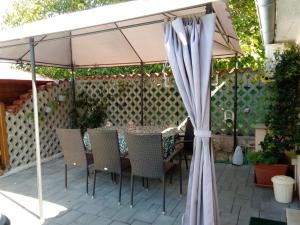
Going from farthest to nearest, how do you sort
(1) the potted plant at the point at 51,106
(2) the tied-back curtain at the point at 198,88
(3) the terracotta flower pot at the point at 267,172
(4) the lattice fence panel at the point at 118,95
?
(4) the lattice fence panel at the point at 118,95
(1) the potted plant at the point at 51,106
(3) the terracotta flower pot at the point at 267,172
(2) the tied-back curtain at the point at 198,88

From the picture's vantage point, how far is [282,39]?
4.65m

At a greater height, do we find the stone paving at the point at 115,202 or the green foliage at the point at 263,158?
the green foliage at the point at 263,158

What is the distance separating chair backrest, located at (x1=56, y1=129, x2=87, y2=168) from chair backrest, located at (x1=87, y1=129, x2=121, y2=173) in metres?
0.22

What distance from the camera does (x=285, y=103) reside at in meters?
3.71

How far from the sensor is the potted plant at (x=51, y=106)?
5570 mm

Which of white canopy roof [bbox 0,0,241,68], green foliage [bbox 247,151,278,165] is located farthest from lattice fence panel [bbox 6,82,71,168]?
green foliage [bbox 247,151,278,165]

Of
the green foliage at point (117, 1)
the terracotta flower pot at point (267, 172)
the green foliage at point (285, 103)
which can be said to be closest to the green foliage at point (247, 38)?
the green foliage at point (117, 1)

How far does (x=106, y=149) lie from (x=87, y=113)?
10.8 feet

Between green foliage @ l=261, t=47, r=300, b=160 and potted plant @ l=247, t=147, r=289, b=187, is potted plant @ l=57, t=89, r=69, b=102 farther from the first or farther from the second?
green foliage @ l=261, t=47, r=300, b=160

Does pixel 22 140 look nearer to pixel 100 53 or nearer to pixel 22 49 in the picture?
pixel 22 49

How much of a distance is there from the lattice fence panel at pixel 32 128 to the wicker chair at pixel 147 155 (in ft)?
9.28

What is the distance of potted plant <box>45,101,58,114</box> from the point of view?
5.57 metres

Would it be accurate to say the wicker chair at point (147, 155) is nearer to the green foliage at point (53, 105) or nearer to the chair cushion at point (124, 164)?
the chair cushion at point (124, 164)

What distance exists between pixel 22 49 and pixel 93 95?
2560 millimetres
